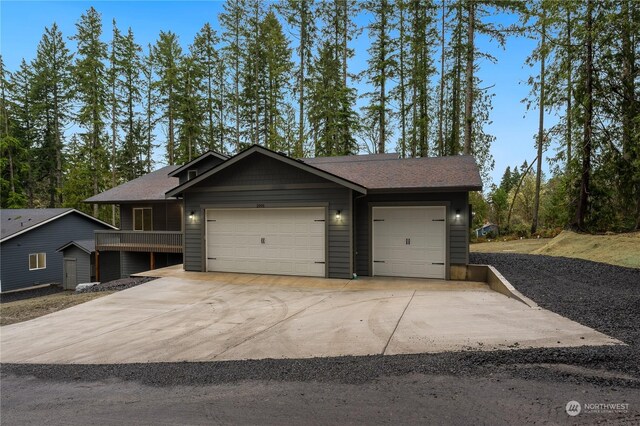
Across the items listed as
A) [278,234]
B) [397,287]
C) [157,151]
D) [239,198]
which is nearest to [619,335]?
[397,287]

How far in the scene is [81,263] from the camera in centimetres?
1777

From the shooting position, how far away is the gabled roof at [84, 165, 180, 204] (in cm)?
1494

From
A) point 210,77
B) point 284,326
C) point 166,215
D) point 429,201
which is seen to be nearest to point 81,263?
point 166,215

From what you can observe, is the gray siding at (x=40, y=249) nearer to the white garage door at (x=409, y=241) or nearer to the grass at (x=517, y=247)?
the white garage door at (x=409, y=241)

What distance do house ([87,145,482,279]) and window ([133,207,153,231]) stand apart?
6.14m

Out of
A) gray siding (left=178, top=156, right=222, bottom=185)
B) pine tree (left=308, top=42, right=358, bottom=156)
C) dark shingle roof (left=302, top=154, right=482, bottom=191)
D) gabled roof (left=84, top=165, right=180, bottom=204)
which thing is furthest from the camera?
pine tree (left=308, top=42, right=358, bottom=156)

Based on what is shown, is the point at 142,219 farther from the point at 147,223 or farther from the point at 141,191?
the point at 141,191

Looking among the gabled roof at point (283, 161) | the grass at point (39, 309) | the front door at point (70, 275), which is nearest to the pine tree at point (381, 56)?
the gabled roof at point (283, 161)

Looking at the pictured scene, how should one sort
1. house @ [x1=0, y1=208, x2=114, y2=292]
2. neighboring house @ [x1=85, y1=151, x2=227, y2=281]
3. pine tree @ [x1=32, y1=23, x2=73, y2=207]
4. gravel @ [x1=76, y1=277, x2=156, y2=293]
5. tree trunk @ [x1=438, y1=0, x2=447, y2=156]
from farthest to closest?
pine tree @ [x1=32, y1=23, x2=73, y2=207]
tree trunk @ [x1=438, y1=0, x2=447, y2=156]
house @ [x1=0, y1=208, x2=114, y2=292]
neighboring house @ [x1=85, y1=151, x2=227, y2=281]
gravel @ [x1=76, y1=277, x2=156, y2=293]

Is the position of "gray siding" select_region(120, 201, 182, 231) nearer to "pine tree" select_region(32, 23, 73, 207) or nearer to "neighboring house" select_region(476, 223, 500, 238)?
"neighboring house" select_region(476, 223, 500, 238)

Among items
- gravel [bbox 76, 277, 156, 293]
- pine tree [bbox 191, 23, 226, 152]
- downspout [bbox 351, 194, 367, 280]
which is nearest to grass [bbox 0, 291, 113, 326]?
gravel [bbox 76, 277, 156, 293]

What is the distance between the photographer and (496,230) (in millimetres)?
19828

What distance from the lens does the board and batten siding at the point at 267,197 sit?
9.17 metres

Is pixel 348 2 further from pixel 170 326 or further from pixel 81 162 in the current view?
pixel 81 162
